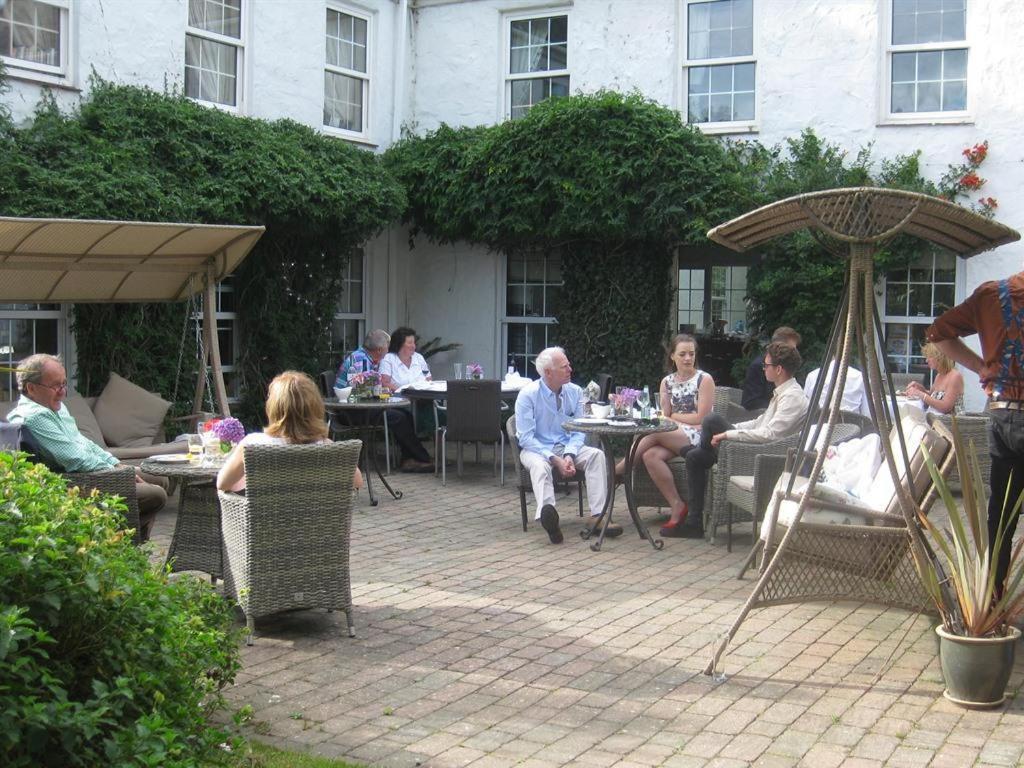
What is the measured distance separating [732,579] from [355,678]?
289 centimetres

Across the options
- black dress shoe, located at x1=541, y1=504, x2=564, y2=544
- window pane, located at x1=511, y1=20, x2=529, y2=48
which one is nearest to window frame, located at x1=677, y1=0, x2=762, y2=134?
window pane, located at x1=511, y1=20, x2=529, y2=48

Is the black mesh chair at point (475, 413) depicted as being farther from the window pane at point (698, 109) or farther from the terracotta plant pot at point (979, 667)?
the terracotta plant pot at point (979, 667)

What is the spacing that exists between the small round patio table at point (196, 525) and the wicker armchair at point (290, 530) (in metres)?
0.55

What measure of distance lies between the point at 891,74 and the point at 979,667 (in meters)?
9.34

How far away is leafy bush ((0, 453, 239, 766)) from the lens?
3.00 meters

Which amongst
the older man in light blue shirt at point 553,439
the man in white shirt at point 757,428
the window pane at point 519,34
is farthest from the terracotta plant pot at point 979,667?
the window pane at point 519,34

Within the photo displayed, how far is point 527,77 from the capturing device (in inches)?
583

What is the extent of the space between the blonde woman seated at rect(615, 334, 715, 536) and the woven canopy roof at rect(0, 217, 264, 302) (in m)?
3.45

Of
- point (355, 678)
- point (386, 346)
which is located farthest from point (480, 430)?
point (355, 678)

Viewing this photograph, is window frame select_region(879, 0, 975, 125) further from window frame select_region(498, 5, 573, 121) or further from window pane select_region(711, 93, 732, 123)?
window frame select_region(498, 5, 573, 121)

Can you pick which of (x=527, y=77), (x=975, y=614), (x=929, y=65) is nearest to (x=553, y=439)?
(x=975, y=614)

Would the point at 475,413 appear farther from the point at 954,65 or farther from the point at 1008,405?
the point at 1008,405

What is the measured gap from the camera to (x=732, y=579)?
7.40 m

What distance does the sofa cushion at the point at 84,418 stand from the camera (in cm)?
971
